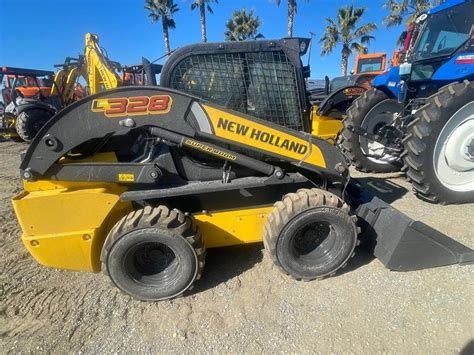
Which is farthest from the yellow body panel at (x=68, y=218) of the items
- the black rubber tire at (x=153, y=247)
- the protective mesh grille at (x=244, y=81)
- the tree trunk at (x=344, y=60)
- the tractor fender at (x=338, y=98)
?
the tree trunk at (x=344, y=60)

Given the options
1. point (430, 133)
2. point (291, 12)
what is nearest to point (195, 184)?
point (430, 133)

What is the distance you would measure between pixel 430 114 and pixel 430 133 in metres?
0.23

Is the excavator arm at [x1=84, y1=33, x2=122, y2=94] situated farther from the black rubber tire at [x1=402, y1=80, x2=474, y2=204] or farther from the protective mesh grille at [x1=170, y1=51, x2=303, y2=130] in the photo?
the black rubber tire at [x1=402, y1=80, x2=474, y2=204]

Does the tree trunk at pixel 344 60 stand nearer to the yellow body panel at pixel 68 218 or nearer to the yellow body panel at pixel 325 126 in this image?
the yellow body panel at pixel 325 126

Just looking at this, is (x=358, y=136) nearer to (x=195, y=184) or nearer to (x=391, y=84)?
(x=391, y=84)

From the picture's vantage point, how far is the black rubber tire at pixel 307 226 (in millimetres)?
2629

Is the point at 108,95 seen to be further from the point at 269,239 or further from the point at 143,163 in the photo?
the point at 269,239

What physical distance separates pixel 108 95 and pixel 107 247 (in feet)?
4.05

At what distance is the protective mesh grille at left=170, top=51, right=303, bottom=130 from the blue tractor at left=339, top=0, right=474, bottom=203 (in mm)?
1920

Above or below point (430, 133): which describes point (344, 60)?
above

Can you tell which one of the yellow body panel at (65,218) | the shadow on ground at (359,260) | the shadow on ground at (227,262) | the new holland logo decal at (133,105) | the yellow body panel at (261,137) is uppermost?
the new holland logo decal at (133,105)

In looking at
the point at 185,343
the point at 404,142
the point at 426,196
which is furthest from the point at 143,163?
the point at 426,196

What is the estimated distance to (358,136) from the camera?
517cm

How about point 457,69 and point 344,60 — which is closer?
point 457,69
